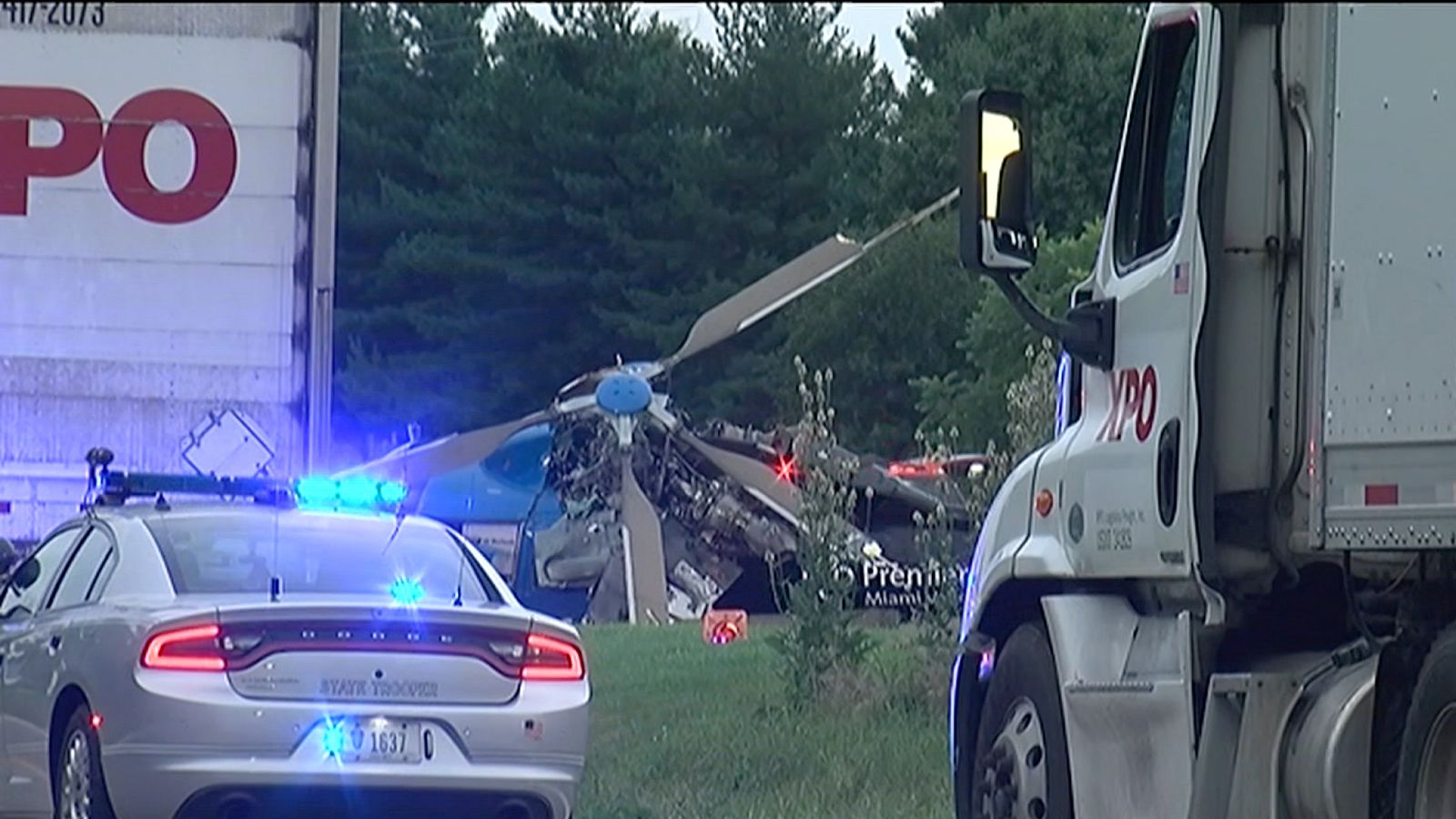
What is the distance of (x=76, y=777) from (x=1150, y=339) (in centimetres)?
440

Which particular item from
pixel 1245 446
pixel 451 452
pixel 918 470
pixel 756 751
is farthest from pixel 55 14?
pixel 451 452

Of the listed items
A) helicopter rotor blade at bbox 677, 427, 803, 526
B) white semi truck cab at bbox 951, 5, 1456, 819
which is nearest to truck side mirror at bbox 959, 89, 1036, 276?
white semi truck cab at bbox 951, 5, 1456, 819

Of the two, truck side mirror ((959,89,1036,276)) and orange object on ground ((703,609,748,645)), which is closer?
truck side mirror ((959,89,1036,276))

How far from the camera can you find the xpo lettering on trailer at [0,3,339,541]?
14.1 m

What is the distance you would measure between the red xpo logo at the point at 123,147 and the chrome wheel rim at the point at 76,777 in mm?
4095

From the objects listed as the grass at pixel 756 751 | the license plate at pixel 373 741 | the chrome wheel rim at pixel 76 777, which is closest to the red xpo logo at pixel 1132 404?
the license plate at pixel 373 741

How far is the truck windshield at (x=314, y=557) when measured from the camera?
10719 millimetres

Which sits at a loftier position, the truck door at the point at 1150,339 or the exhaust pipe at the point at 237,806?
the truck door at the point at 1150,339

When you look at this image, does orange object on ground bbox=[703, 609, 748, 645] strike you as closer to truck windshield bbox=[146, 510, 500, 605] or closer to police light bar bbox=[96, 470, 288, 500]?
police light bar bbox=[96, 470, 288, 500]

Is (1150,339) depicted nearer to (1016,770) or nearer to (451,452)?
(1016,770)

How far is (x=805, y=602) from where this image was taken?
50.5 ft

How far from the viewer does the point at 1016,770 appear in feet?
29.0

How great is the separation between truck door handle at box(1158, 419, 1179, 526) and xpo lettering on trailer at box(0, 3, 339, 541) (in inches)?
270

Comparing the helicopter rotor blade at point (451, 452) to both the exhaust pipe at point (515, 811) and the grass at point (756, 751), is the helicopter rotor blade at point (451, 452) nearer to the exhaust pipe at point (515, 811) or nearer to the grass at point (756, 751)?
the grass at point (756, 751)
